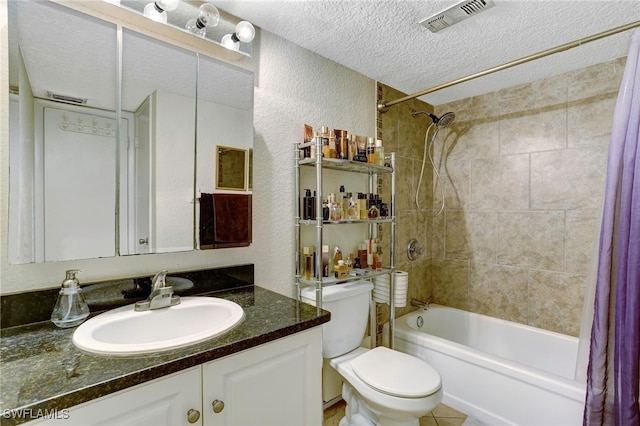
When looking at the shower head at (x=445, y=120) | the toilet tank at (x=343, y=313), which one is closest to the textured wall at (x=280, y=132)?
the toilet tank at (x=343, y=313)

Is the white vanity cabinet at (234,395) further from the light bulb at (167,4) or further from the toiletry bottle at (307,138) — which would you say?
the light bulb at (167,4)

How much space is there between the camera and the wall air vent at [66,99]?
1.00 metres

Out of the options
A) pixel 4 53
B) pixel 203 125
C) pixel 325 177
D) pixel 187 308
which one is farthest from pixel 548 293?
pixel 4 53

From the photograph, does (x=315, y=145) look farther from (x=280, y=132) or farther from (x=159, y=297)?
(x=159, y=297)

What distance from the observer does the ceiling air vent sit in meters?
1.33

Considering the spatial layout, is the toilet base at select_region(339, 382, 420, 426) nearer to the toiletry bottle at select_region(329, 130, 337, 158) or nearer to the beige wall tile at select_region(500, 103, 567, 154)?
the toiletry bottle at select_region(329, 130, 337, 158)

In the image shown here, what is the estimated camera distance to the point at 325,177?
1853 mm

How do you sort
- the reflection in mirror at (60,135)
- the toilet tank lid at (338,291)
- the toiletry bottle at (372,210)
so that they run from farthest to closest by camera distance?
1. the toiletry bottle at (372,210)
2. the toilet tank lid at (338,291)
3. the reflection in mirror at (60,135)

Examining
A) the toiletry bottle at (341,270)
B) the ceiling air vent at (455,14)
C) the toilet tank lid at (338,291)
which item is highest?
the ceiling air vent at (455,14)

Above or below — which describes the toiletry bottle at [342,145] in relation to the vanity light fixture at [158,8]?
below

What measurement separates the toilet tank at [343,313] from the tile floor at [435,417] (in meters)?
0.43

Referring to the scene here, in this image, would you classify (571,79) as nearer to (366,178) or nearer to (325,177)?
(366,178)

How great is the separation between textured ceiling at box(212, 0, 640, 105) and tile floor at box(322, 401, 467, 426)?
7.18 ft

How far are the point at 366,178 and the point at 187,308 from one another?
1.43 m
